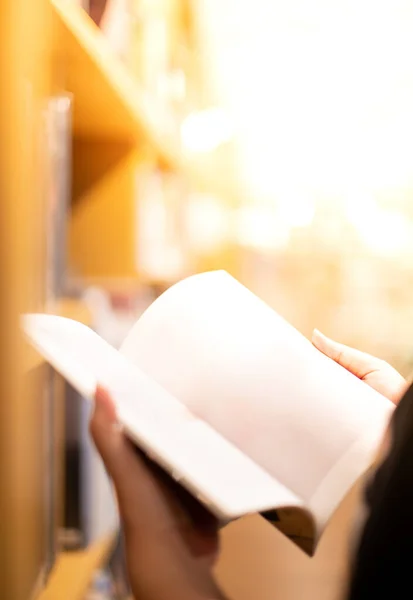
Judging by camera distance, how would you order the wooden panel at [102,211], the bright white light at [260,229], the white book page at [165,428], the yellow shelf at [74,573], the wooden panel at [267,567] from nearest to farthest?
the white book page at [165,428]
the yellow shelf at [74,573]
the wooden panel at [102,211]
the wooden panel at [267,567]
the bright white light at [260,229]

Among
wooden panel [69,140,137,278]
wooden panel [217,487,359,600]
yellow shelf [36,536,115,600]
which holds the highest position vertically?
wooden panel [69,140,137,278]

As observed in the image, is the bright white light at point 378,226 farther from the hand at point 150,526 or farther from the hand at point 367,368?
the hand at point 150,526

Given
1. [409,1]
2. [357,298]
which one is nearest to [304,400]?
[357,298]

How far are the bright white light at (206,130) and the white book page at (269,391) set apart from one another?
1345 mm

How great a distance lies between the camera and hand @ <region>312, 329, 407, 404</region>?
0.73 m

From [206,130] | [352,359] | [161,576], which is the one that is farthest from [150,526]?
[206,130]

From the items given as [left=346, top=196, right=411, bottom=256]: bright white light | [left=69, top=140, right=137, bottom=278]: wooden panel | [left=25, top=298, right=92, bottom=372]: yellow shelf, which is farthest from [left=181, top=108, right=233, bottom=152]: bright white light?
[left=25, top=298, right=92, bottom=372]: yellow shelf

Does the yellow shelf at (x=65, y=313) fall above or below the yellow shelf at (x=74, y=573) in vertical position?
above

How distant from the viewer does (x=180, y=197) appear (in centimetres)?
184

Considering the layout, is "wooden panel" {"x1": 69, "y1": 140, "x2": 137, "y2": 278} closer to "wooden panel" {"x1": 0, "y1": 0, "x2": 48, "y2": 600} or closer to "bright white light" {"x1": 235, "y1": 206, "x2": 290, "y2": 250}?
"wooden panel" {"x1": 0, "y1": 0, "x2": 48, "y2": 600}

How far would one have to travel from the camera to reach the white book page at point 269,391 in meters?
0.56

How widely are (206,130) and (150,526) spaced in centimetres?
180

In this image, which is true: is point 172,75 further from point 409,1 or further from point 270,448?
point 270,448

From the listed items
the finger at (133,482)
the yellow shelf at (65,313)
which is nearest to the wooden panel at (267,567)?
the yellow shelf at (65,313)
